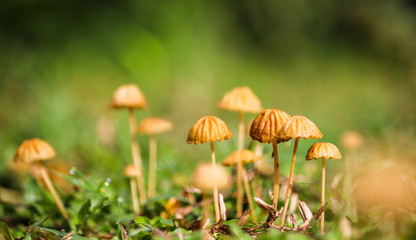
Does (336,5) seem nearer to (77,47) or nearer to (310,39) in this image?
(310,39)

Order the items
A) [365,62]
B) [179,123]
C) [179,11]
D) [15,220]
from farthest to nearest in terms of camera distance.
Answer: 1. [365,62]
2. [179,11]
3. [179,123]
4. [15,220]

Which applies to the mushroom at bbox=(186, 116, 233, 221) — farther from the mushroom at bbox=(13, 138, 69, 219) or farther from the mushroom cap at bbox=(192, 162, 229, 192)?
the mushroom at bbox=(13, 138, 69, 219)

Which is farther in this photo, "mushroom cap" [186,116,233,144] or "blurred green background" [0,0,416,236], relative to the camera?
"blurred green background" [0,0,416,236]

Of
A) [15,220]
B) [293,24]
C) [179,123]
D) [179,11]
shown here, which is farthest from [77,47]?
[15,220]

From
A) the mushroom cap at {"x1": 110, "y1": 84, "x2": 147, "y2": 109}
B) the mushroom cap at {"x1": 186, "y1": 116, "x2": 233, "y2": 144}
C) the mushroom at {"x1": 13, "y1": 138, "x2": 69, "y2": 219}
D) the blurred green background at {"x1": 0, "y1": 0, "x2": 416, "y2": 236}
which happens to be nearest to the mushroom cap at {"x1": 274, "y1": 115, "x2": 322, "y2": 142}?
the mushroom cap at {"x1": 186, "y1": 116, "x2": 233, "y2": 144}

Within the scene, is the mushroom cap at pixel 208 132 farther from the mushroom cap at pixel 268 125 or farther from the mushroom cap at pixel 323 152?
the mushroom cap at pixel 323 152
